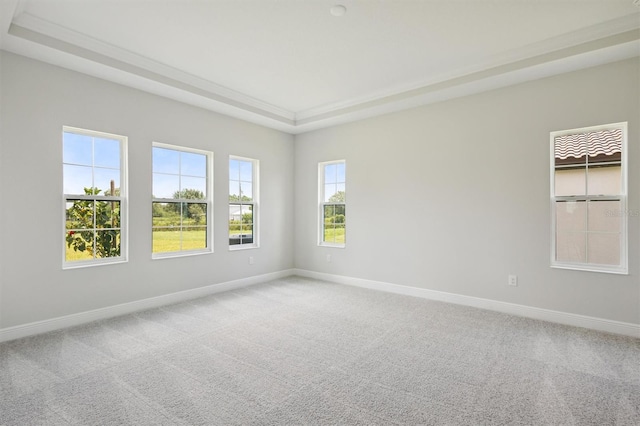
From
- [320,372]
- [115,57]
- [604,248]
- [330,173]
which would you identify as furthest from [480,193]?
[115,57]

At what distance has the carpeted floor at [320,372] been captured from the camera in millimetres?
1993

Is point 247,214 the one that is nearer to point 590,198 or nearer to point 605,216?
point 590,198

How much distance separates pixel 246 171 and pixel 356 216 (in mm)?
2007

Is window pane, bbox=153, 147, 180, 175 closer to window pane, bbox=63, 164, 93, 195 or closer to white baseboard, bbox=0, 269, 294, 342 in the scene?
window pane, bbox=63, 164, 93, 195

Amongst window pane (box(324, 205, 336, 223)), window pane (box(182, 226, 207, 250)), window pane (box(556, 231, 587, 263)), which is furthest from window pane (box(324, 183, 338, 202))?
window pane (box(556, 231, 587, 263))

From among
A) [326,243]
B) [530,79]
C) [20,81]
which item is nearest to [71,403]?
[20,81]

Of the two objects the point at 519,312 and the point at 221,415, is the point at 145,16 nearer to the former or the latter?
the point at 221,415

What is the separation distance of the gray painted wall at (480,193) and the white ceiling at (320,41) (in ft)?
0.99

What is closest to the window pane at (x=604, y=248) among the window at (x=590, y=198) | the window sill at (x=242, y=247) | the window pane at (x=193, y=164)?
the window at (x=590, y=198)

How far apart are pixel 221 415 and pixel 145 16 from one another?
10.5ft

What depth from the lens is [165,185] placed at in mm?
4352

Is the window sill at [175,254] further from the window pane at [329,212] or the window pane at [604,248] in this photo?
the window pane at [604,248]

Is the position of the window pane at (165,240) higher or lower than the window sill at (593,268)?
higher

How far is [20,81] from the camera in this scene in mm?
3107
